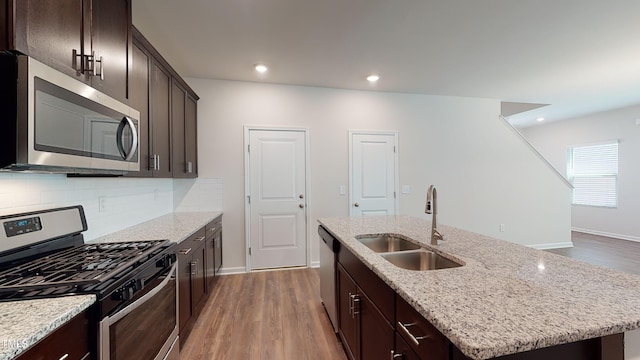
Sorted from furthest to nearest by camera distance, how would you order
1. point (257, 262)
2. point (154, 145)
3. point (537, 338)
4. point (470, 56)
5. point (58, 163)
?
point (257, 262) < point (470, 56) < point (154, 145) < point (58, 163) < point (537, 338)

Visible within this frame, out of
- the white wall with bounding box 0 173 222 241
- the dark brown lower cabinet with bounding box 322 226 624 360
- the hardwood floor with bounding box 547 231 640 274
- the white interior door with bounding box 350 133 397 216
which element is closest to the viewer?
the dark brown lower cabinet with bounding box 322 226 624 360

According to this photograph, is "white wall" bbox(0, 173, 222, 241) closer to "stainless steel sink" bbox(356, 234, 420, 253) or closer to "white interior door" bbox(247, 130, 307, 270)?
"white interior door" bbox(247, 130, 307, 270)

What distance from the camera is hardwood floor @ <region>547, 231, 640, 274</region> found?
149 inches

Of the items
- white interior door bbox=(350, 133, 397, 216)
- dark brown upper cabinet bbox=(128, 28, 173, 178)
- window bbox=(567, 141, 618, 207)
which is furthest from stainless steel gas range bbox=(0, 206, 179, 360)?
window bbox=(567, 141, 618, 207)

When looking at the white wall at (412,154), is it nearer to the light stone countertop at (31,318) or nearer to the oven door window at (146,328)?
the oven door window at (146,328)

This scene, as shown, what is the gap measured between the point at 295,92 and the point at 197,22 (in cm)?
165

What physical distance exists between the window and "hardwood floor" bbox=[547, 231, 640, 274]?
89 centimetres

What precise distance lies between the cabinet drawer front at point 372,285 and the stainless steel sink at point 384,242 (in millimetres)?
225

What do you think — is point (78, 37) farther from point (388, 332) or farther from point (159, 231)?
point (388, 332)

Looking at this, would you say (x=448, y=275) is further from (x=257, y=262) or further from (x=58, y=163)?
(x=257, y=262)

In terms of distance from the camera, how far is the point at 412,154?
4.15m

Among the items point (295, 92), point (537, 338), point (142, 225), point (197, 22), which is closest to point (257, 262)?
point (142, 225)

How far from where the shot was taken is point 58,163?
1.00 meters

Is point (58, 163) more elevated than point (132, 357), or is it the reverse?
point (58, 163)
